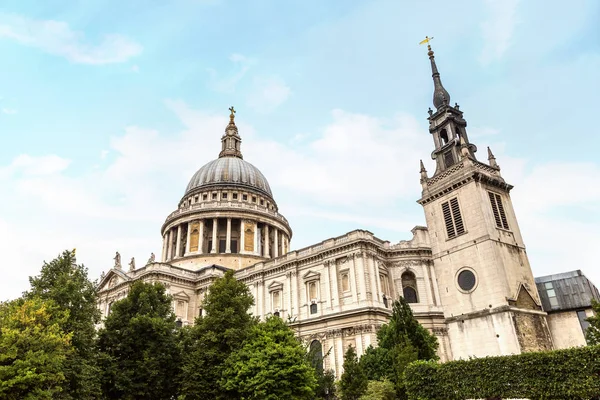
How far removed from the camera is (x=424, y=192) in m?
44.2

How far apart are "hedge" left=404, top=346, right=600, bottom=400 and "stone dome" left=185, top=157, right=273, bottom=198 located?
5235 centimetres

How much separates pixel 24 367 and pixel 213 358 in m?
10.0

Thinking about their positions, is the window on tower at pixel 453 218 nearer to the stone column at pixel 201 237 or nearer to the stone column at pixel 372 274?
the stone column at pixel 372 274

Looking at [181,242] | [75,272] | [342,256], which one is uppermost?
[181,242]

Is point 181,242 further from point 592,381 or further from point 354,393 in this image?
point 592,381

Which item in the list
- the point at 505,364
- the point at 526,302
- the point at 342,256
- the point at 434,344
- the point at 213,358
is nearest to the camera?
the point at 505,364

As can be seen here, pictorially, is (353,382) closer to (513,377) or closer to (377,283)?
(513,377)

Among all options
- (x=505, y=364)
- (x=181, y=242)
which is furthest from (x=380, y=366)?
(x=181, y=242)

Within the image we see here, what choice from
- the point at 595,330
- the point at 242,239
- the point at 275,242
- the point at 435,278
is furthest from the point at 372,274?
the point at 275,242

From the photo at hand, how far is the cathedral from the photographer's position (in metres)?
35.7

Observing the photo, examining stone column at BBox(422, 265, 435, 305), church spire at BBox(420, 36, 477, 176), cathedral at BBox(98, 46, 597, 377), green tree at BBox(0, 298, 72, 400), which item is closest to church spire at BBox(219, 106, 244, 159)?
cathedral at BBox(98, 46, 597, 377)

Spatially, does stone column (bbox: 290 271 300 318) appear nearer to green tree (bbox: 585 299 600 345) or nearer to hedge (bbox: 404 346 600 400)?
hedge (bbox: 404 346 600 400)

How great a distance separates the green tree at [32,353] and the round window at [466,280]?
30.9 metres

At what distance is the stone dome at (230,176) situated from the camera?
71.4 meters
